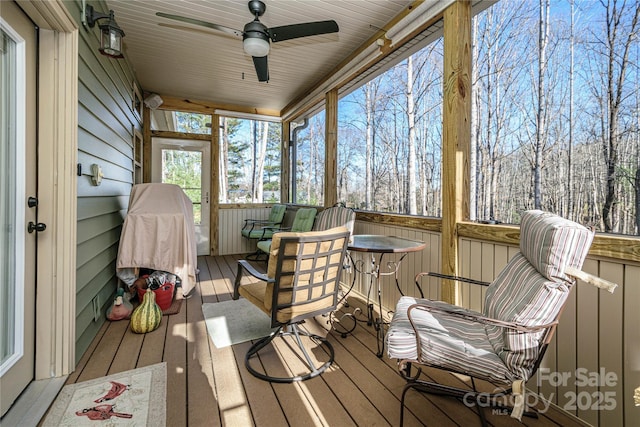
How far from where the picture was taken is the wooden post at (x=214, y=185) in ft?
17.4

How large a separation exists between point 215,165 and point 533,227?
4.96 metres

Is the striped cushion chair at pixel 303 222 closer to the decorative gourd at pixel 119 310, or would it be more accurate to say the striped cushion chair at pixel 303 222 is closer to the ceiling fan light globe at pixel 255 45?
the decorative gourd at pixel 119 310

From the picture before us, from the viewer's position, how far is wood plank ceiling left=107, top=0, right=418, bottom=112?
8.46 ft

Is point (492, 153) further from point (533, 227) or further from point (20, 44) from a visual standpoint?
point (20, 44)

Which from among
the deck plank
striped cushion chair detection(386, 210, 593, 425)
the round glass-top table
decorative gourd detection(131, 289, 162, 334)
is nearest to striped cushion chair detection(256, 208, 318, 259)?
the deck plank

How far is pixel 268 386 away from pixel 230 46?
3.28 meters

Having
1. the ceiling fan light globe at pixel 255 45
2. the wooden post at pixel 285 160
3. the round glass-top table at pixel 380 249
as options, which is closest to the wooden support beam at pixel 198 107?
the wooden post at pixel 285 160

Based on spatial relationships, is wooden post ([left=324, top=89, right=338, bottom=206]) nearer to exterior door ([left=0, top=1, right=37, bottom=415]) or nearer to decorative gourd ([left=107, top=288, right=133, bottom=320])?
decorative gourd ([left=107, top=288, right=133, bottom=320])

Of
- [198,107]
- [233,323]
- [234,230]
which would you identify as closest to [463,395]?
[233,323]

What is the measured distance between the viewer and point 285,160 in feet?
18.8

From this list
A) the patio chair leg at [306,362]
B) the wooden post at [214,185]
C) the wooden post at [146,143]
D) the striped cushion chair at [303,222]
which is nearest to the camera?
the patio chair leg at [306,362]

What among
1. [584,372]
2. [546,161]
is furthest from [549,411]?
[546,161]

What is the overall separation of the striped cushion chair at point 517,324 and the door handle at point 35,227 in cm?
197

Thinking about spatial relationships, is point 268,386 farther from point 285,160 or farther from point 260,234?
point 285,160
